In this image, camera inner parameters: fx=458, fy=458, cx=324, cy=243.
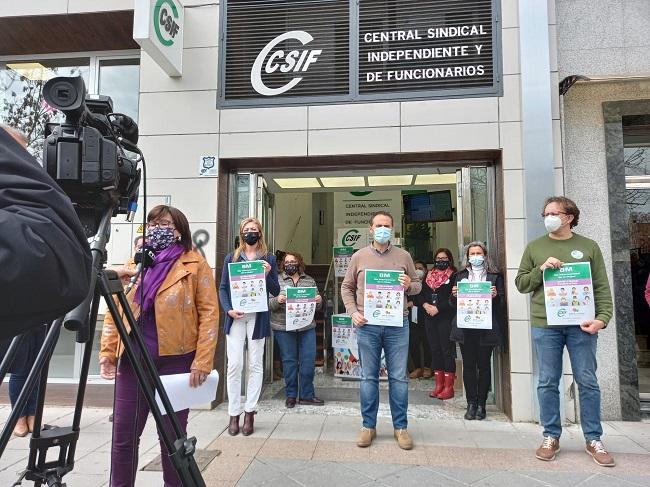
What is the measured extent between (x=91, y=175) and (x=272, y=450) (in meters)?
2.97

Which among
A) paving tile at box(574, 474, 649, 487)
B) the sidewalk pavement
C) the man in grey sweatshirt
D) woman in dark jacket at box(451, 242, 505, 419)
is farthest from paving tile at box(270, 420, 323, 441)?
paving tile at box(574, 474, 649, 487)

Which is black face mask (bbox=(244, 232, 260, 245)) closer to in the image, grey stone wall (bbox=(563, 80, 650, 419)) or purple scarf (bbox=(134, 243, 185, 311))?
purple scarf (bbox=(134, 243, 185, 311))

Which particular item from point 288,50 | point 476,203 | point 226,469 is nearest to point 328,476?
point 226,469

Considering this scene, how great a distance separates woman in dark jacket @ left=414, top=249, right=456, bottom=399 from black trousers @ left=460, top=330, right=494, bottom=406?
58cm

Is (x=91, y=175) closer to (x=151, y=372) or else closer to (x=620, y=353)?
(x=151, y=372)

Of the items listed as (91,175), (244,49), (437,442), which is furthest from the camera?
(244,49)

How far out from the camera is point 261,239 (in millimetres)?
4633

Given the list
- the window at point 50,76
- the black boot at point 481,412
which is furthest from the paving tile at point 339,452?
the window at point 50,76

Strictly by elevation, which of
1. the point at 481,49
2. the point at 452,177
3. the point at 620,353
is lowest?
the point at 620,353

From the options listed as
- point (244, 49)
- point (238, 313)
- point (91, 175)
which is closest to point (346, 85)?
point (244, 49)

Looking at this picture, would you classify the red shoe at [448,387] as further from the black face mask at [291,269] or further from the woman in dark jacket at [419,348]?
the black face mask at [291,269]

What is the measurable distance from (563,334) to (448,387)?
2.01 meters

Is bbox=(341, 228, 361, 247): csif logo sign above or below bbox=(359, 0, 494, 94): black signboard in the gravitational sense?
below

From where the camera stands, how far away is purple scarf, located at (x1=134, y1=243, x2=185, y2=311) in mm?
2525
